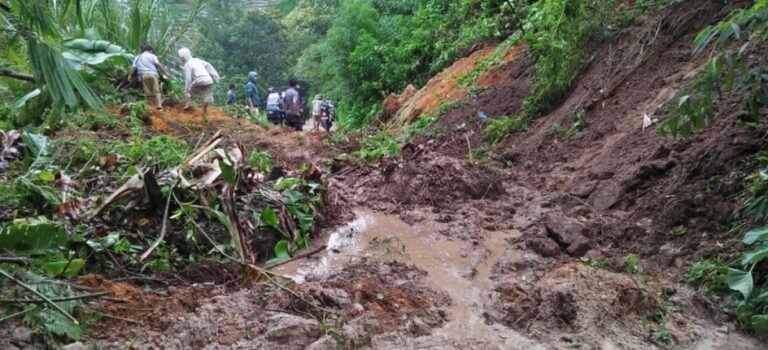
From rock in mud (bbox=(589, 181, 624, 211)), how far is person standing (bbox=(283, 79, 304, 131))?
836cm

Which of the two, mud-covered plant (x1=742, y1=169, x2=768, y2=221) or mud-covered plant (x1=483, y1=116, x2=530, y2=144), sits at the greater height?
mud-covered plant (x1=742, y1=169, x2=768, y2=221)

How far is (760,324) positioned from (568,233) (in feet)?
5.15

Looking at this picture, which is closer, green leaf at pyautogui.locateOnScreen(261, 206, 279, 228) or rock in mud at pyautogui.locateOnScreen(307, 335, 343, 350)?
rock in mud at pyautogui.locateOnScreen(307, 335, 343, 350)

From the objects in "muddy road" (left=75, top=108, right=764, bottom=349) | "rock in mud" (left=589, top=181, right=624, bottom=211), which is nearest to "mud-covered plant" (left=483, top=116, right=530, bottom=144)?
"rock in mud" (left=589, top=181, right=624, bottom=211)

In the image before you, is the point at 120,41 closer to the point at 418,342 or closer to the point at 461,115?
the point at 461,115

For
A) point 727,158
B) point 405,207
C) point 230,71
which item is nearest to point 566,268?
point 727,158

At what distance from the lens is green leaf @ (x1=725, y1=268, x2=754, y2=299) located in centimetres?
312

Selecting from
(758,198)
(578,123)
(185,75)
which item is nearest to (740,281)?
(758,198)

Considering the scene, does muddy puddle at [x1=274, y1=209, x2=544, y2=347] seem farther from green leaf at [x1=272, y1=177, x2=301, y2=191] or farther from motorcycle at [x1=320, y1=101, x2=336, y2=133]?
motorcycle at [x1=320, y1=101, x2=336, y2=133]

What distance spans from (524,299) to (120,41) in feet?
32.0

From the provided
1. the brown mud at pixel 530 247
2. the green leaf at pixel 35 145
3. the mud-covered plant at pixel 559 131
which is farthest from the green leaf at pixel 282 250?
the mud-covered plant at pixel 559 131

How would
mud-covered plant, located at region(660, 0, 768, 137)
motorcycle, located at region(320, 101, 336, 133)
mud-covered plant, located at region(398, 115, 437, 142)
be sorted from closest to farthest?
mud-covered plant, located at region(660, 0, 768, 137) → mud-covered plant, located at region(398, 115, 437, 142) → motorcycle, located at region(320, 101, 336, 133)

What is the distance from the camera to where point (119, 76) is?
10258 millimetres

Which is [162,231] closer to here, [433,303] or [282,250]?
[282,250]
